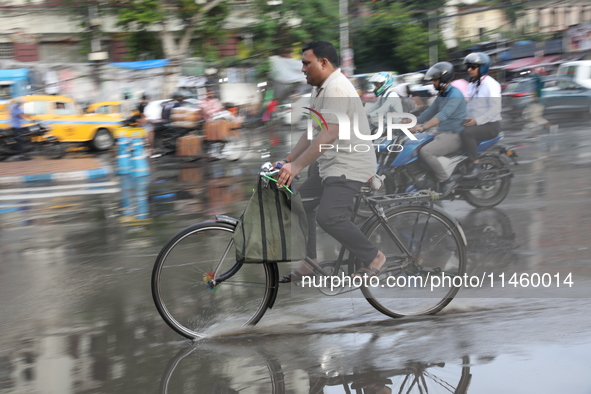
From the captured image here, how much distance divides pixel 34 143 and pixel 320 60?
50.6ft

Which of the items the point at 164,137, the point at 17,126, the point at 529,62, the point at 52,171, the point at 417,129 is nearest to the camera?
the point at 417,129

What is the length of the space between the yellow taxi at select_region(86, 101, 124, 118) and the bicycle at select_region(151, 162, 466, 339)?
1643 centimetres

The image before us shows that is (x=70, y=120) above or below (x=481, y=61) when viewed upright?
below

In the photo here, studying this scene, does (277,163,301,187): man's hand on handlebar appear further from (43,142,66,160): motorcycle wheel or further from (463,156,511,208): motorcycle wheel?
(43,142,66,160): motorcycle wheel

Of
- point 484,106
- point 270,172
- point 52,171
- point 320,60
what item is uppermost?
point 320,60

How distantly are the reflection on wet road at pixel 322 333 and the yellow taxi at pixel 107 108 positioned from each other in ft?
44.3

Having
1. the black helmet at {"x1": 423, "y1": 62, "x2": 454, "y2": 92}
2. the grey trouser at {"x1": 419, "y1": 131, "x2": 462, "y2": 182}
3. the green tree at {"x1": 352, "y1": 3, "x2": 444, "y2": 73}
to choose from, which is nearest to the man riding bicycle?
the grey trouser at {"x1": 419, "y1": 131, "x2": 462, "y2": 182}

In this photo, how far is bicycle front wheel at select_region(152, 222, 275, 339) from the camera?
4.23m

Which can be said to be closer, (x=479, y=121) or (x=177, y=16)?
(x=479, y=121)

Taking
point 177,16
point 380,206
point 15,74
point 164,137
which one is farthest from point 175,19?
point 380,206

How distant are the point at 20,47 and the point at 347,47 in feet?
61.0

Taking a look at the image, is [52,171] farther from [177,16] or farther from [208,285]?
[208,285]

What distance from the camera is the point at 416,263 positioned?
4480mm

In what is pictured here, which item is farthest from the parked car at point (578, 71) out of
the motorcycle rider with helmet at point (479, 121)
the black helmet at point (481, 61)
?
the motorcycle rider with helmet at point (479, 121)
